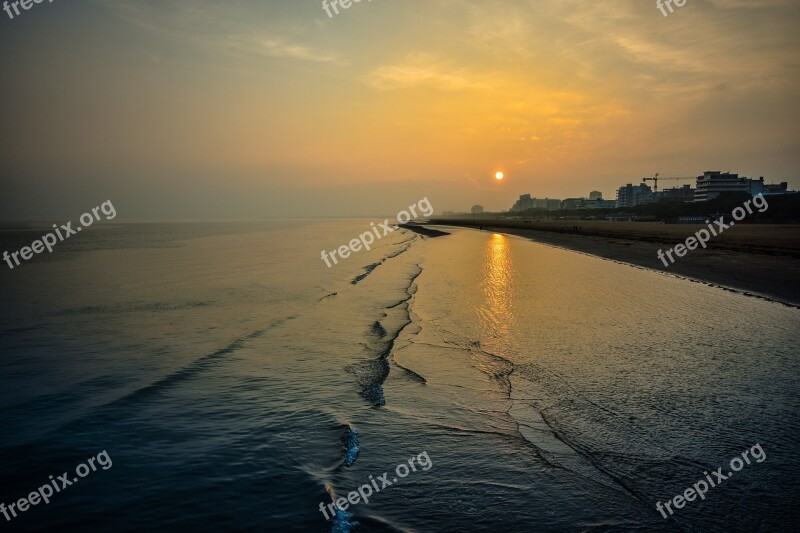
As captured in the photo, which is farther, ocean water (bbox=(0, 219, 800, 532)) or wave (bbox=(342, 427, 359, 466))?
wave (bbox=(342, 427, 359, 466))

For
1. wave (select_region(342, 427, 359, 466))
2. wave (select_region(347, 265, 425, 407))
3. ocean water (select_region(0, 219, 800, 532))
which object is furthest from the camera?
wave (select_region(347, 265, 425, 407))

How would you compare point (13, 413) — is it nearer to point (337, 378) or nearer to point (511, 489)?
point (337, 378)

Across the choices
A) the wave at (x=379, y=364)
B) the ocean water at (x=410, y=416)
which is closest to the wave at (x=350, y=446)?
the ocean water at (x=410, y=416)

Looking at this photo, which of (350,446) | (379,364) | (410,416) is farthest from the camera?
(379,364)

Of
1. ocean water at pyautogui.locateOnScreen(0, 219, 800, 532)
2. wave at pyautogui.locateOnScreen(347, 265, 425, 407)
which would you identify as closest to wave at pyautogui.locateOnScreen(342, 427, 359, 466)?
ocean water at pyautogui.locateOnScreen(0, 219, 800, 532)

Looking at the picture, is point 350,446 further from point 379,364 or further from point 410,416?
point 379,364

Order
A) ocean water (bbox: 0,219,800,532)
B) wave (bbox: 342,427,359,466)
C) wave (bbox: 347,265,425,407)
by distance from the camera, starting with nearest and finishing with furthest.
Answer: ocean water (bbox: 0,219,800,532)
wave (bbox: 342,427,359,466)
wave (bbox: 347,265,425,407)

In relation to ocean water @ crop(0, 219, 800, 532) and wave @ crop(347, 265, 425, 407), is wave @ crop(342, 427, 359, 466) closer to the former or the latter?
ocean water @ crop(0, 219, 800, 532)

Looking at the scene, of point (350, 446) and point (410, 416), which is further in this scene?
point (410, 416)

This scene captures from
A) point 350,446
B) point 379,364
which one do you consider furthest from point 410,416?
point 379,364
